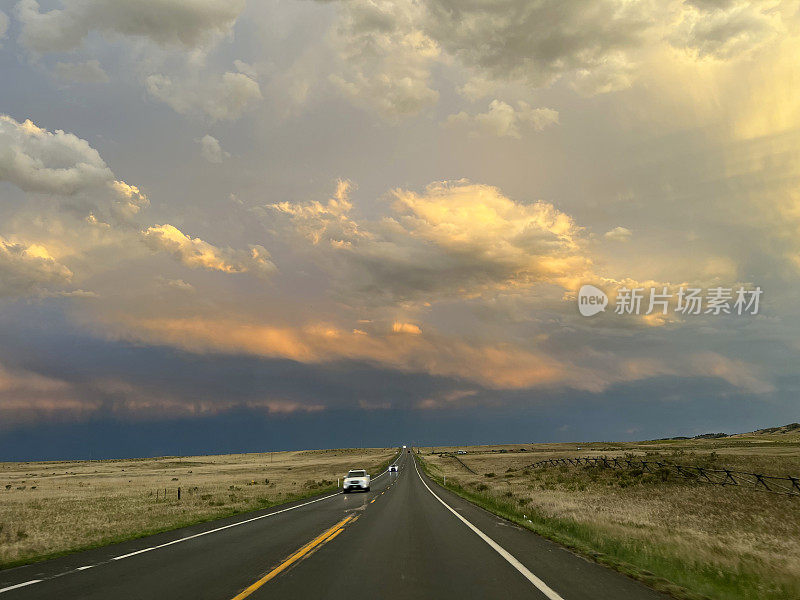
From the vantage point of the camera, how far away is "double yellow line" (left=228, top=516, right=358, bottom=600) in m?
8.40

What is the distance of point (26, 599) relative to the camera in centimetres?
824

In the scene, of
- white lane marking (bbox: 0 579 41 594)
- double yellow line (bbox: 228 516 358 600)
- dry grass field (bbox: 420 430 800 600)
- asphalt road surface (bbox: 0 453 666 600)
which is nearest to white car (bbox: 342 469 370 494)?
dry grass field (bbox: 420 430 800 600)

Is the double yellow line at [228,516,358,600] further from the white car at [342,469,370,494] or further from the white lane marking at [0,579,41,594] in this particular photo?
the white car at [342,469,370,494]

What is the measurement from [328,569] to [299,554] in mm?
1982

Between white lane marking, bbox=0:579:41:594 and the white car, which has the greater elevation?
white lane marking, bbox=0:579:41:594

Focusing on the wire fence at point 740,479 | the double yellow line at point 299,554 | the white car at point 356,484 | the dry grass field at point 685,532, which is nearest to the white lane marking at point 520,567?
the dry grass field at point 685,532

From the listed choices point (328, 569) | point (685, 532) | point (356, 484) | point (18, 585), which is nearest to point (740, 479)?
point (685, 532)

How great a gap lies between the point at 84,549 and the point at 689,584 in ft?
46.1

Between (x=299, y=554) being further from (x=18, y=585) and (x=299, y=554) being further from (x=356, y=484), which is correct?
(x=356, y=484)

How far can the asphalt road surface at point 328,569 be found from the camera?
27.2 ft

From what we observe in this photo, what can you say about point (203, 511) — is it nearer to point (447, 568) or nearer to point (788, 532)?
point (447, 568)

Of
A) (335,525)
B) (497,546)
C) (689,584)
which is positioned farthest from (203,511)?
(689,584)

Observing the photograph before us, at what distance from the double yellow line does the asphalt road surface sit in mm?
21

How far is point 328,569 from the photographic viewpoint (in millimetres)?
10070
